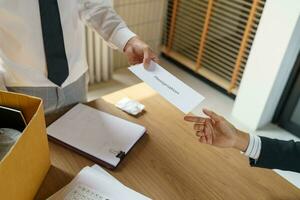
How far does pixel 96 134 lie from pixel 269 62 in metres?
1.53

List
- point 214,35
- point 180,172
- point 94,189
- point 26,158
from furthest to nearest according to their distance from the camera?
1. point 214,35
2. point 180,172
3. point 94,189
4. point 26,158

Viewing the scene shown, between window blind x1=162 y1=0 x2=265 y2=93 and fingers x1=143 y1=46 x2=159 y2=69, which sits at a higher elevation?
fingers x1=143 y1=46 x2=159 y2=69

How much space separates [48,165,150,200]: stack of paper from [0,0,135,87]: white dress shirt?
0.36 metres

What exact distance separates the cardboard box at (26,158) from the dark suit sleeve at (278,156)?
1.94ft

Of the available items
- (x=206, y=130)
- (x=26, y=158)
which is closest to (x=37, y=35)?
(x=26, y=158)

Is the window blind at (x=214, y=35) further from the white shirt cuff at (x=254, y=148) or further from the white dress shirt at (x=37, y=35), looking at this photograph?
the white shirt cuff at (x=254, y=148)

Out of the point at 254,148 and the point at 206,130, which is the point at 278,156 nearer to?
the point at 254,148

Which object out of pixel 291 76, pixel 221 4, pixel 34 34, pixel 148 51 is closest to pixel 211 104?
pixel 291 76

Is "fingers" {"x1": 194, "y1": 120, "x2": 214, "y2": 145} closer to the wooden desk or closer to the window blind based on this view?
the wooden desk

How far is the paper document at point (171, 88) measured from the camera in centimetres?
77

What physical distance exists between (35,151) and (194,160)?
1.50 feet

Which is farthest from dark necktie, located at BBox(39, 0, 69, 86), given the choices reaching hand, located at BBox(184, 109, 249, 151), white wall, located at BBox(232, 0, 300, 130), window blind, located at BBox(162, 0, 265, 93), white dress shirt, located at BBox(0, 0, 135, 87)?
window blind, located at BBox(162, 0, 265, 93)

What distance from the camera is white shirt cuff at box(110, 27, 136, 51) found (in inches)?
41.1

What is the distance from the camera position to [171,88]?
32.1 inches
